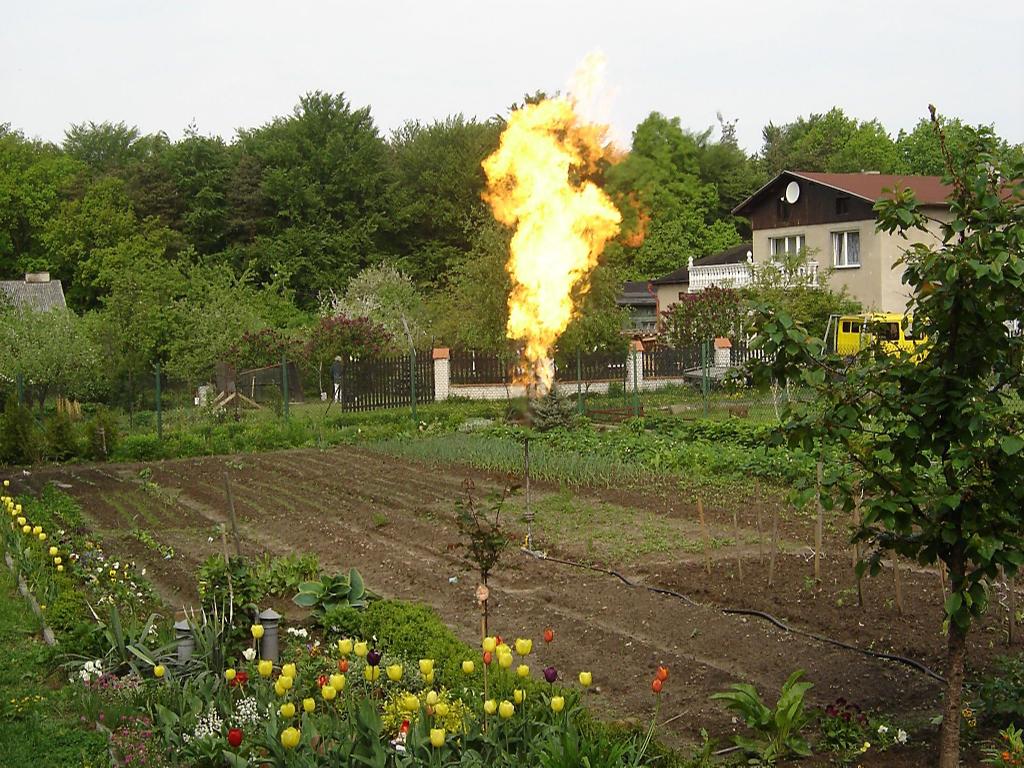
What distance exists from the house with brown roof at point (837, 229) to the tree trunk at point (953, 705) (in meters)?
31.3

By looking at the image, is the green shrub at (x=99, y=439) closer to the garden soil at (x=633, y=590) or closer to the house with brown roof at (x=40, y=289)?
the garden soil at (x=633, y=590)

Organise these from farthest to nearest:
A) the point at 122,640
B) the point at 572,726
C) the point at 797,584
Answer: the point at 797,584 → the point at 122,640 → the point at 572,726

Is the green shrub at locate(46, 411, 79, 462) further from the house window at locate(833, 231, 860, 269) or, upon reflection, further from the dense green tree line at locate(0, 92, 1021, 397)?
the house window at locate(833, 231, 860, 269)

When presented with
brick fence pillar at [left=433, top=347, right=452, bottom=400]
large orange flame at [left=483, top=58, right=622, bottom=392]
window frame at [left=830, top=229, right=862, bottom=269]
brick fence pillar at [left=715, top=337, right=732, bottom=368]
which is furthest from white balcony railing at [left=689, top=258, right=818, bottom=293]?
large orange flame at [left=483, top=58, right=622, bottom=392]

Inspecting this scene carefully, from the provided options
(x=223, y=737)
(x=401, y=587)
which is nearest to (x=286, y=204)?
(x=401, y=587)

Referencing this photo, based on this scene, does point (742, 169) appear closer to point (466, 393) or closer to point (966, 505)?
point (466, 393)

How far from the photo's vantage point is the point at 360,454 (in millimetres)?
21078

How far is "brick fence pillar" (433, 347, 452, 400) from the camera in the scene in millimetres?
30047

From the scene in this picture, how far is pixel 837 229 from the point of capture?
41.2 m

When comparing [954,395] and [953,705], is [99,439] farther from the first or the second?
[954,395]

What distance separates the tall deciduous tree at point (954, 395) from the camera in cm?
529

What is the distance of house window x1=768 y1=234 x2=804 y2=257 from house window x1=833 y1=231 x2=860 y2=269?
4.80 feet

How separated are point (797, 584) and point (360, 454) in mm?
13058

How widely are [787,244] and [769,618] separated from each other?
124 ft
